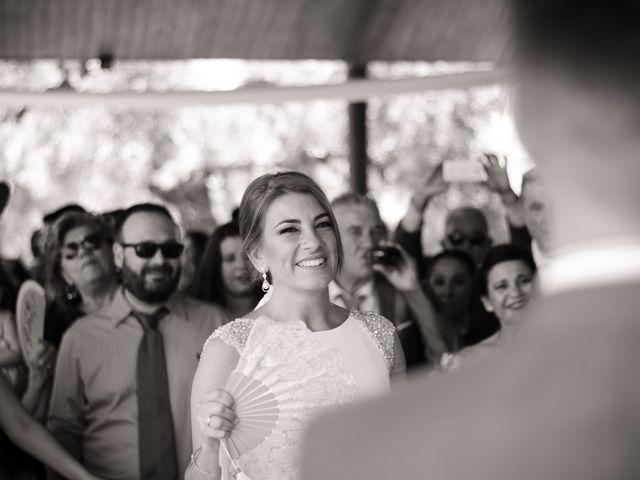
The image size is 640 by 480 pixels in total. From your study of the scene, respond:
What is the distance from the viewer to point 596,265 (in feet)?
3.91

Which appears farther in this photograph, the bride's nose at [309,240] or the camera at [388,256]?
the camera at [388,256]

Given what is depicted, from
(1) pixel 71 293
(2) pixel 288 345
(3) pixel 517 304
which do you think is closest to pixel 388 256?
(3) pixel 517 304

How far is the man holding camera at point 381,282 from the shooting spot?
584cm

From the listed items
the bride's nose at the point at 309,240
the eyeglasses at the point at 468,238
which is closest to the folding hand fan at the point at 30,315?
the bride's nose at the point at 309,240

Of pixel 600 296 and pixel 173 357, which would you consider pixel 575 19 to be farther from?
pixel 173 357

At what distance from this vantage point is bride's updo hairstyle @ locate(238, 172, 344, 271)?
398 centimetres

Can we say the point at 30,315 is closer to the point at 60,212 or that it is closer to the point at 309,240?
the point at 60,212

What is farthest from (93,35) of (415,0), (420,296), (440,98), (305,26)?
(440,98)

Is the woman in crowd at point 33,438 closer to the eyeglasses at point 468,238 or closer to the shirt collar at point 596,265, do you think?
the eyeglasses at point 468,238

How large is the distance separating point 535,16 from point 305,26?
30.0ft

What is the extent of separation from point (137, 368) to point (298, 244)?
1.47 meters

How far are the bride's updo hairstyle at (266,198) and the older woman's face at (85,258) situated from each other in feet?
6.92

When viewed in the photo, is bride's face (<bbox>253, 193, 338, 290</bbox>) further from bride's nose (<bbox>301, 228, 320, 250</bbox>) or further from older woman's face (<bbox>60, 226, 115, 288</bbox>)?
older woman's face (<bbox>60, 226, 115, 288</bbox>)

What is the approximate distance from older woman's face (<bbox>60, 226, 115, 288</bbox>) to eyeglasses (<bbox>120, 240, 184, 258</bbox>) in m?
0.66
